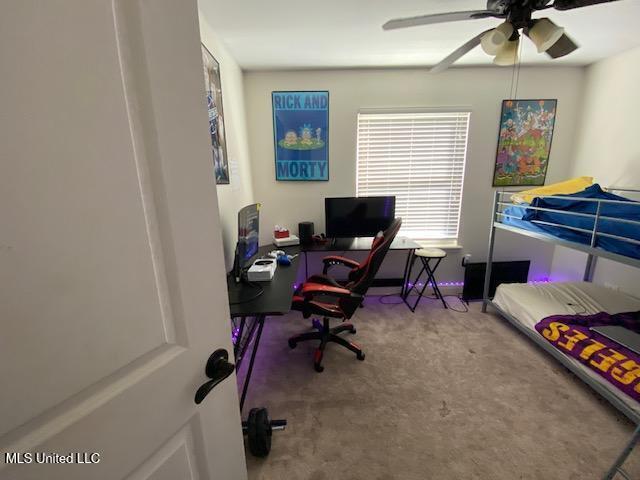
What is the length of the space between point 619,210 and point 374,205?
1.83 meters

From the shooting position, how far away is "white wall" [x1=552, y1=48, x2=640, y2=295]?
2.37 metres

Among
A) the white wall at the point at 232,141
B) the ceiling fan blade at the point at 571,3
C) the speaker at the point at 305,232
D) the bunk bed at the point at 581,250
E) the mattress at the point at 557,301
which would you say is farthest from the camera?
the speaker at the point at 305,232

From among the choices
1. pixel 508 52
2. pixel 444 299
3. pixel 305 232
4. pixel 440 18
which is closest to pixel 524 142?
pixel 508 52

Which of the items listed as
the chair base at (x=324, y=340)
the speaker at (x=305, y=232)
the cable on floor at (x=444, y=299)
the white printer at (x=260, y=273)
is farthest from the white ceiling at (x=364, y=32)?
the cable on floor at (x=444, y=299)

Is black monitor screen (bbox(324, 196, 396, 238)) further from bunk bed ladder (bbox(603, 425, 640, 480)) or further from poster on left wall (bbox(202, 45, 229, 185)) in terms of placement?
bunk bed ladder (bbox(603, 425, 640, 480))

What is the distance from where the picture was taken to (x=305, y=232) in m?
2.79

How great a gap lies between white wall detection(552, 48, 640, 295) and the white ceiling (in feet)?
0.63

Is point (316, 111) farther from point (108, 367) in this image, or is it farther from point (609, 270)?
point (609, 270)

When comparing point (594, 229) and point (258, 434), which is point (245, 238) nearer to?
point (258, 434)

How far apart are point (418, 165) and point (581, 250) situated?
5.61 ft

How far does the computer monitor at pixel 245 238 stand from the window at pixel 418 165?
1.60m

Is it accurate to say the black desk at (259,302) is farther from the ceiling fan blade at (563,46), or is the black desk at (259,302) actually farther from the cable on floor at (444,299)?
the ceiling fan blade at (563,46)

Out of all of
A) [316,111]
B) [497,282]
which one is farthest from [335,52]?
[497,282]

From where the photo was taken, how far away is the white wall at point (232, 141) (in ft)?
6.50
